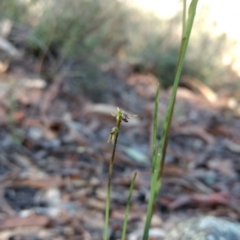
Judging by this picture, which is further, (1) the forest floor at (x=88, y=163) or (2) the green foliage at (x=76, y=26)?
(2) the green foliage at (x=76, y=26)

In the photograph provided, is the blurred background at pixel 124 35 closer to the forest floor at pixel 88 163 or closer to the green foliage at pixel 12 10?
the green foliage at pixel 12 10

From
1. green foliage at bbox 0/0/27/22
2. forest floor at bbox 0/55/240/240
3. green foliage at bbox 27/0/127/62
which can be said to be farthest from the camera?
green foliage at bbox 27/0/127/62

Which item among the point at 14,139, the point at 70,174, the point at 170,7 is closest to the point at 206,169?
the point at 70,174

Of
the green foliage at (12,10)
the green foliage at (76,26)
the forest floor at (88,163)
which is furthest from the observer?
the green foliage at (76,26)

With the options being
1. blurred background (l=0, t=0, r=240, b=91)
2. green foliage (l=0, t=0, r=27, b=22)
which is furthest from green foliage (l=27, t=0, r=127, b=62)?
green foliage (l=0, t=0, r=27, b=22)

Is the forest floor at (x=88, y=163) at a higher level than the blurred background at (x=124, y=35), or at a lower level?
lower

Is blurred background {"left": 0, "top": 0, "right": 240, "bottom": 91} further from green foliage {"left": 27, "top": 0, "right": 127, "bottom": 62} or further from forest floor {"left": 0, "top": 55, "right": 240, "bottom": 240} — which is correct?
forest floor {"left": 0, "top": 55, "right": 240, "bottom": 240}

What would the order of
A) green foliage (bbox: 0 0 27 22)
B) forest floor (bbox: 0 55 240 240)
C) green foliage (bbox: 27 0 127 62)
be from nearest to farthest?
forest floor (bbox: 0 55 240 240), green foliage (bbox: 0 0 27 22), green foliage (bbox: 27 0 127 62)

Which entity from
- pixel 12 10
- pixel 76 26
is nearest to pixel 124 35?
pixel 76 26

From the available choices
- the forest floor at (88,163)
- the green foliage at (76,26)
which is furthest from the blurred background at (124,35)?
the forest floor at (88,163)

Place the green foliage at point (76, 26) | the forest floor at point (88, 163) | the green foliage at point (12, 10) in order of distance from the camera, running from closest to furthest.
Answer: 1. the forest floor at point (88, 163)
2. the green foliage at point (12, 10)
3. the green foliage at point (76, 26)

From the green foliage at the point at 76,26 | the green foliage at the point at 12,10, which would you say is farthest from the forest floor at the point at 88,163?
the green foliage at the point at 12,10

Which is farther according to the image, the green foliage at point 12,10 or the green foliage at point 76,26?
the green foliage at point 76,26
